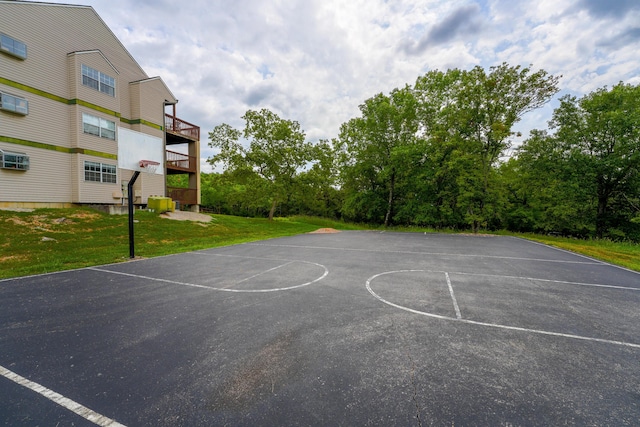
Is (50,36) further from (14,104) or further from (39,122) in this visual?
(39,122)

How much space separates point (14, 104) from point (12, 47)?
3.04m

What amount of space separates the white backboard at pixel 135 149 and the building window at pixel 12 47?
474 inches

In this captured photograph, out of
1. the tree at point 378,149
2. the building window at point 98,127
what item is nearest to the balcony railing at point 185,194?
the building window at point 98,127

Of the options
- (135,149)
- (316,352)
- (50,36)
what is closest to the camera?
(316,352)

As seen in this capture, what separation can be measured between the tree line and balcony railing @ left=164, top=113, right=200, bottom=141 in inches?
84.5

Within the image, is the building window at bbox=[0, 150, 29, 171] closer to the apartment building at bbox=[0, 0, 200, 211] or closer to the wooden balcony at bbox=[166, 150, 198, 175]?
the apartment building at bbox=[0, 0, 200, 211]

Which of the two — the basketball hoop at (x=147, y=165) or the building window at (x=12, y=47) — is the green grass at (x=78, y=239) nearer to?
the basketball hoop at (x=147, y=165)

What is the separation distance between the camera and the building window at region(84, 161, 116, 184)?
16.3 metres

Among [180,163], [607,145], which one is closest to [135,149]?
[180,163]

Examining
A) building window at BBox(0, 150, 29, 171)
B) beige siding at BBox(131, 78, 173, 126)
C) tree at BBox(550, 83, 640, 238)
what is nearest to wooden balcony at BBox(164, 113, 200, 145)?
beige siding at BBox(131, 78, 173, 126)

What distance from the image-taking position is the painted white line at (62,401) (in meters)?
2.14

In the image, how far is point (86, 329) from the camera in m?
3.76

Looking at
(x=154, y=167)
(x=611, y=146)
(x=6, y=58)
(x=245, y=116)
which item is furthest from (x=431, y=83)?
(x=6, y=58)

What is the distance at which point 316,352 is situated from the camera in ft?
10.5
